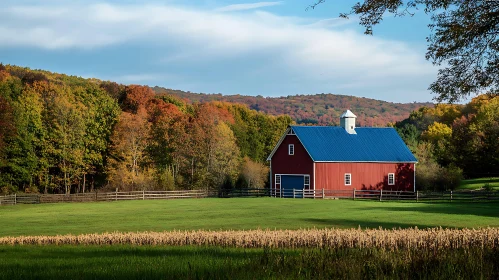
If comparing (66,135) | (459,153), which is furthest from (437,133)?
(66,135)

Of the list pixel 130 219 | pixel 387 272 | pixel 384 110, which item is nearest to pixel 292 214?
pixel 130 219

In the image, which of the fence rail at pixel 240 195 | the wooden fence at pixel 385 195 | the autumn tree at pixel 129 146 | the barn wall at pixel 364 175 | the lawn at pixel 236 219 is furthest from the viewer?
the autumn tree at pixel 129 146

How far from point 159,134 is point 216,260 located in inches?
2379

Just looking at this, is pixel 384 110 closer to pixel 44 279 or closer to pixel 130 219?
pixel 130 219

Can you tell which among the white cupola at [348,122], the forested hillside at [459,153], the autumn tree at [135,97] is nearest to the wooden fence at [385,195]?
the forested hillside at [459,153]

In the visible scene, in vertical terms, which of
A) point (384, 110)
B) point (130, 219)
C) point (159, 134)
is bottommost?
point (130, 219)

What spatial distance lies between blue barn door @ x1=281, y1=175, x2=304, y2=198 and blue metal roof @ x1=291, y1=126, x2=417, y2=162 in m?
2.95

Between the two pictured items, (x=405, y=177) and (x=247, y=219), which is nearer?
(x=247, y=219)

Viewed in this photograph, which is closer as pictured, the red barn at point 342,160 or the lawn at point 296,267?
the lawn at point 296,267

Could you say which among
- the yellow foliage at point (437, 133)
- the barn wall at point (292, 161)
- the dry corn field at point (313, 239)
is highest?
the yellow foliage at point (437, 133)

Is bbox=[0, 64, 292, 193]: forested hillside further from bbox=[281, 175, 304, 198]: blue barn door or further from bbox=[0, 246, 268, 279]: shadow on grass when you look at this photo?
bbox=[0, 246, 268, 279]: shadow on grass

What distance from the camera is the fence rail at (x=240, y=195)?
5531 cm

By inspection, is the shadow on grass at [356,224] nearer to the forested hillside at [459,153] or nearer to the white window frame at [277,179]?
the white window frame at [277,179]

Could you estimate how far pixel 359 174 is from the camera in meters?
59.7
